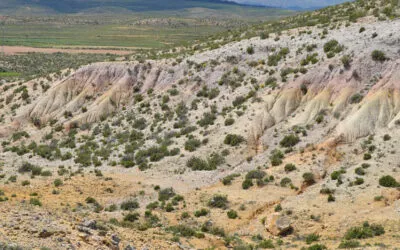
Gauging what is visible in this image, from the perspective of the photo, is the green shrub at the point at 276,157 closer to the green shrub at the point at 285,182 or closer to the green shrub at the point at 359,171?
the green shrub at the point at 285,182

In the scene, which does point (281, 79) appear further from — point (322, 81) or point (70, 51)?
point (70, 51)

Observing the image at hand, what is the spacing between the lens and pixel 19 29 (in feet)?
647

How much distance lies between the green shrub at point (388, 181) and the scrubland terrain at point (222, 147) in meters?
0.09

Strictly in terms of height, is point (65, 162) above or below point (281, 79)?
below

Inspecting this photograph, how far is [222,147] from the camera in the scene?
35000 mm

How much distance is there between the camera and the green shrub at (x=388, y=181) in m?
26.6

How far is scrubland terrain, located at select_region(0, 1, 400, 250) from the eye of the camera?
22516mm

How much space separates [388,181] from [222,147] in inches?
494

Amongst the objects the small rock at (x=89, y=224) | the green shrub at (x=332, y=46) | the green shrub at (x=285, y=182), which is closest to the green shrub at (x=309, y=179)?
the green shrub at (x=285, y=182)

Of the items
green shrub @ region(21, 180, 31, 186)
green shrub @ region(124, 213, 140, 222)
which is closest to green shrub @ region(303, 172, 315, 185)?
green shrub @ region(124, 213, 140, 222)

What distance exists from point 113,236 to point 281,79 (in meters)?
25.5

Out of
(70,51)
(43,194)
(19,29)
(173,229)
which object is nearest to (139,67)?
(43,194)

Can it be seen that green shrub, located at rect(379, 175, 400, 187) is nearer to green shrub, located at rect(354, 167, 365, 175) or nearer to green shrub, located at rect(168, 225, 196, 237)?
green shrub, located at rect(354, 167, 365, 175)

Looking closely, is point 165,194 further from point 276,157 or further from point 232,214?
point 276,157
